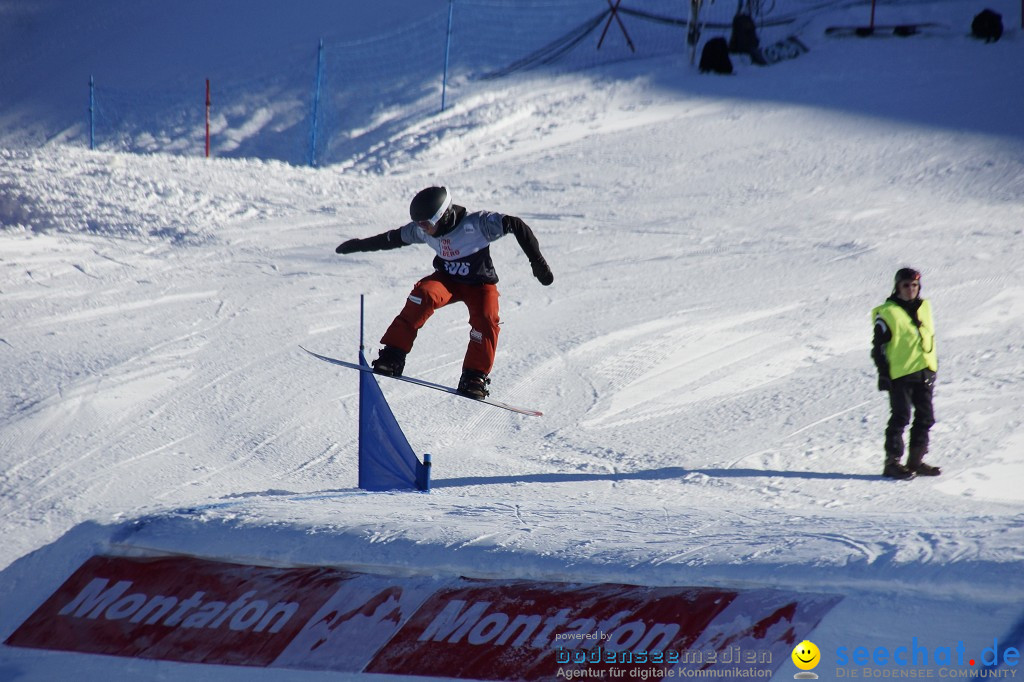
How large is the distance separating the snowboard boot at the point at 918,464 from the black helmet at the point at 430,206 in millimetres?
3402

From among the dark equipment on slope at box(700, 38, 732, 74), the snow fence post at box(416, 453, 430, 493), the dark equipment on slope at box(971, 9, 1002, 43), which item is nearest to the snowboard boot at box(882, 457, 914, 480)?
the snow fence post at box(416, 453, 430, 493)

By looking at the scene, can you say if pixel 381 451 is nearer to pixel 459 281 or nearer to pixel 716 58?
pixel 459 281

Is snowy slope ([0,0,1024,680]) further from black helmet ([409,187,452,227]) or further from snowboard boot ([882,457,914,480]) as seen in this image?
black helmet ([409,187,452,227])

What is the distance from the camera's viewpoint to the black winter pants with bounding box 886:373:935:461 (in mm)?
6453

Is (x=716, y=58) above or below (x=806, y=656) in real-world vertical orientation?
above

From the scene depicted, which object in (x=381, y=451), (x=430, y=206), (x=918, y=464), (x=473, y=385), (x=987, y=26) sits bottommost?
(x=918, y=464)

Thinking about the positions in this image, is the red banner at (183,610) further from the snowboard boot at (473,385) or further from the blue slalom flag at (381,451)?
the snowboard boot at (473,385)

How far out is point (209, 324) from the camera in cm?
921

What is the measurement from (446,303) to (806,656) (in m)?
3.35

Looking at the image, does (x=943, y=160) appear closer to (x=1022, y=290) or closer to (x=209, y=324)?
(x=1022, y=290)

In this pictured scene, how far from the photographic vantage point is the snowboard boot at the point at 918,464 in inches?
259

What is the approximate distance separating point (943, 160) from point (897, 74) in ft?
11.3

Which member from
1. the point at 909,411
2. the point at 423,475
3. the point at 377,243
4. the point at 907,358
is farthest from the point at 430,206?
the point at 909,411

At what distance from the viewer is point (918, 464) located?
21.6 ft
